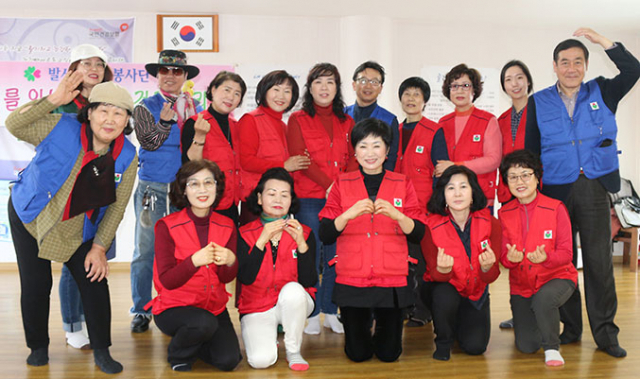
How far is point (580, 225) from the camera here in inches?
107

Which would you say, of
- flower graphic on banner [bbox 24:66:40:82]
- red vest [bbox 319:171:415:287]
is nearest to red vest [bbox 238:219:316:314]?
red vest [bbox 319:171:415:287]

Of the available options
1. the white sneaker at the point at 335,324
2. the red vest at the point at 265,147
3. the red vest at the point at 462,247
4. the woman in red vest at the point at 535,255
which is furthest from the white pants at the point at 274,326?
the woman in red vest at the point at 535,255

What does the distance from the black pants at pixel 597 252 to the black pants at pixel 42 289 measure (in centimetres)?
234

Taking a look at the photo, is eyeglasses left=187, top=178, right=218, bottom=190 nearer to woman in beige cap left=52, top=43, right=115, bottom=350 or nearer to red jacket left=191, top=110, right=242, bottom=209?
red jacket left=191, top=110, right=242, bottom=209

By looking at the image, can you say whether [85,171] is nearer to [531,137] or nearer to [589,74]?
[531,137]

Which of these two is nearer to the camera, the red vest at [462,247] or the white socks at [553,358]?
the white socks at [553,358]

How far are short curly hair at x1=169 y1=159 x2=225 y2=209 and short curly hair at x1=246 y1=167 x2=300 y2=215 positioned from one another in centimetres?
17

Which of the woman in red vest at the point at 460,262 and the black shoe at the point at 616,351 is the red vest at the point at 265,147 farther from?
the black shoe at the point at 616,351

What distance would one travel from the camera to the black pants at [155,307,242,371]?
2.38 metres

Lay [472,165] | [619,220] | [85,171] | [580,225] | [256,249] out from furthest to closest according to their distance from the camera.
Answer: [619,220], [472,165], [580,225], [256,249], [85,171]

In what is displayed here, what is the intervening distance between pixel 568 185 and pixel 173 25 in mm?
3839

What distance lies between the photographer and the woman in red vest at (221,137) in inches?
110

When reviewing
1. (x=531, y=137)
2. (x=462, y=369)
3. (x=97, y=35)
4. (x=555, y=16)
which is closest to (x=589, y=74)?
(x=555, y=16)

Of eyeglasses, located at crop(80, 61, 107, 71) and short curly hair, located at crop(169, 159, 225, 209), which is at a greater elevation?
eyeglasses, located at crop(80, 61, 107, 71)
